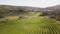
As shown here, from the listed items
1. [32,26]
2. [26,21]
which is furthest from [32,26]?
[26,21]

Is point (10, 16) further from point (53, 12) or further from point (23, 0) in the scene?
point (53, 12)

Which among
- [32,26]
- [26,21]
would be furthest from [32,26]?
[26,21]

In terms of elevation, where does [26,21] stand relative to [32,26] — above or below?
above

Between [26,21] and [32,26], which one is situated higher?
Result: [26,21]

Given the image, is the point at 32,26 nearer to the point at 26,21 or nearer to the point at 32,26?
the point at 32,26
